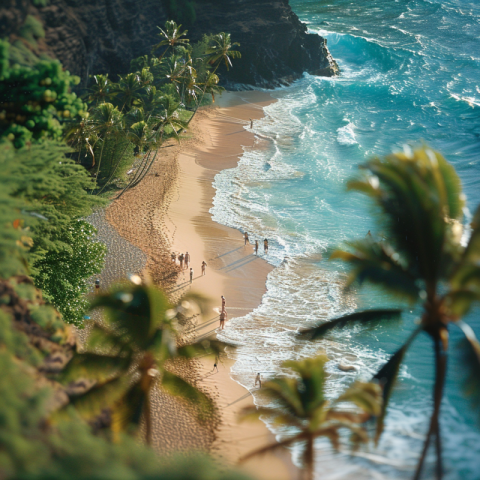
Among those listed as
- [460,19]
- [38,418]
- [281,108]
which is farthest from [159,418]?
[460,19]

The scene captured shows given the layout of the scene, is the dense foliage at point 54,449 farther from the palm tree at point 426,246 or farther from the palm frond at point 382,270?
the palm tree at point 426,246

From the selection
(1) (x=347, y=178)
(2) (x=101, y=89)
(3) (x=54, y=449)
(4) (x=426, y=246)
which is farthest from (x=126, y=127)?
(3) (x=54, y=449)

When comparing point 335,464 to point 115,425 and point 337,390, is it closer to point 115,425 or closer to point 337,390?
point 337,390

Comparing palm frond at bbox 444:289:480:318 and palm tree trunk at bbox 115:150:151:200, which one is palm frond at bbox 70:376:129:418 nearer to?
palm frond at bbox 444:289:480:318

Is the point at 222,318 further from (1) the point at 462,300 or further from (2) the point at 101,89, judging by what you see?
(2) the point at 101,89

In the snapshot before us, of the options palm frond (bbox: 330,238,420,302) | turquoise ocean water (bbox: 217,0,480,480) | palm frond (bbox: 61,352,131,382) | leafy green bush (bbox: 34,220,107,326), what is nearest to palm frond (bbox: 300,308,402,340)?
palm frond (bbox: 330,238,420,302)

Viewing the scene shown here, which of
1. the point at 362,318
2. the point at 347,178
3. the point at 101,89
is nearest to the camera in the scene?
the point at 362,318

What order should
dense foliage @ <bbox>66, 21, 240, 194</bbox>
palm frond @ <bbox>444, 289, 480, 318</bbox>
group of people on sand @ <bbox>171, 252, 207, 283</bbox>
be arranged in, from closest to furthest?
1. palm frond @ <bbox>444, 289, 480, 318</bbox>
2. group of people on sand @ <bbox>171, 252, 207, 283</bbox>
3. dense foliage @ <bbox>66, 21, 240, 194</bbox>
